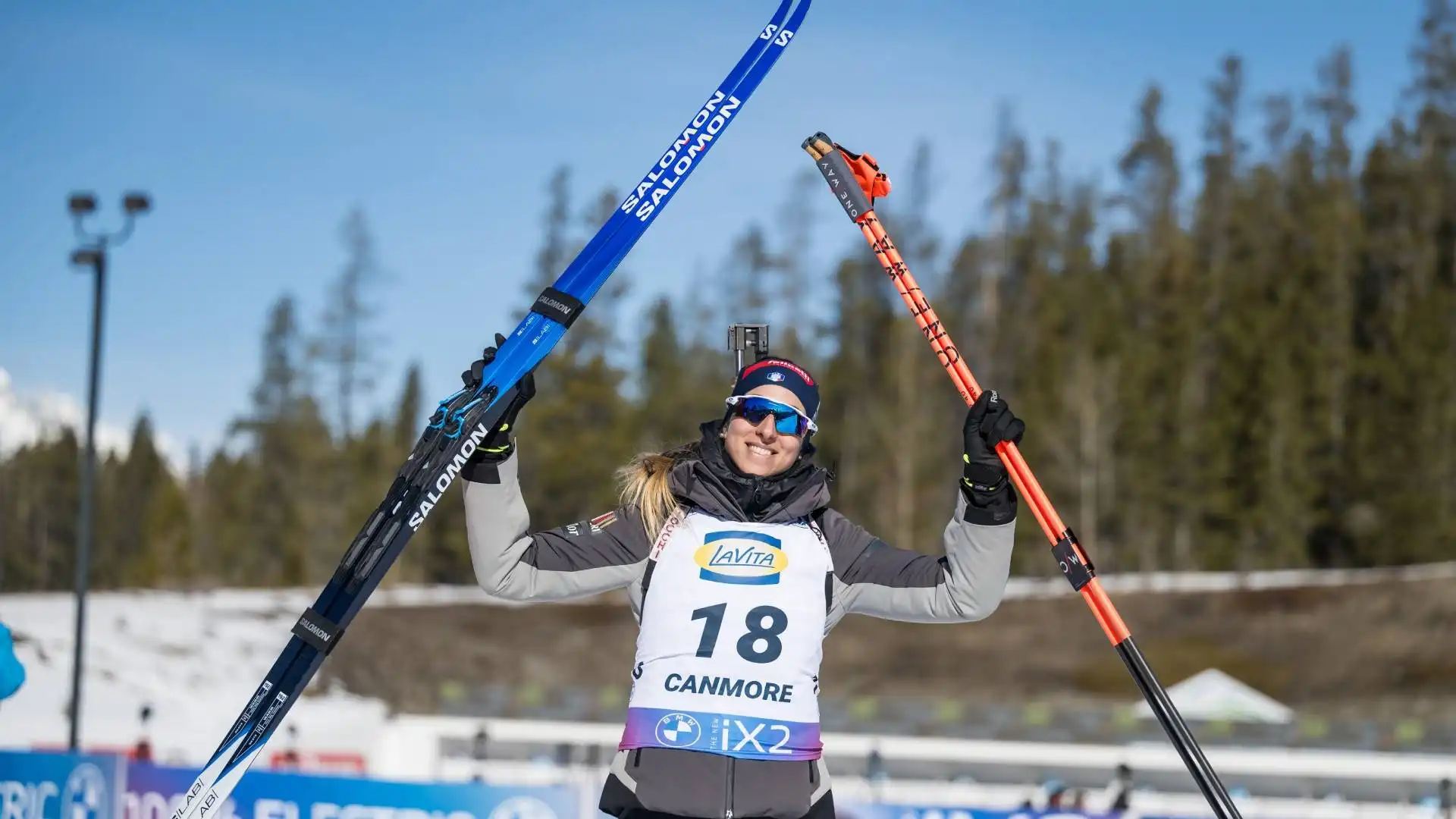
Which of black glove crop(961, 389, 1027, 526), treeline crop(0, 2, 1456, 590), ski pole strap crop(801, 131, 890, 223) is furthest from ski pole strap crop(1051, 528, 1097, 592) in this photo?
treeline crop(0, 2, 1456, 590)

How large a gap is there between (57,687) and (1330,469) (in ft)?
136

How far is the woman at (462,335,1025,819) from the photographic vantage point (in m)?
3.50

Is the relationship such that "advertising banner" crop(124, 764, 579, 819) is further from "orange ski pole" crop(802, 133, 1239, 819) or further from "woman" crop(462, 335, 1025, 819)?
"woman" crop(462, 335, 1025, 819)

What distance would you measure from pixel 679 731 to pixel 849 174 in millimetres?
2177

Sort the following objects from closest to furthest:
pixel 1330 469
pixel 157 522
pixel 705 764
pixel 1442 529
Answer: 1. pixel 705 764
2. pixel 1442 529
3. pixel 1330 469
4. pixel 157 522

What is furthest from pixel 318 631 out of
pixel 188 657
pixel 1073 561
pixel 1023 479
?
pixel 188 657

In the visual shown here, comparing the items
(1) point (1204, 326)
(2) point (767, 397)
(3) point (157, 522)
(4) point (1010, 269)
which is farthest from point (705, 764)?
(3) point (157, 522)

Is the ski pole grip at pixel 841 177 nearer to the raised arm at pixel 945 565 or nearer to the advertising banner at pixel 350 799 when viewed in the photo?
the raised arm at pixel 945 565

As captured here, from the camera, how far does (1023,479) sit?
4617mm

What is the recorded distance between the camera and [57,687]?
112ft

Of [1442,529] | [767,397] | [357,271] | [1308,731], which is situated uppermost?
[357,271]

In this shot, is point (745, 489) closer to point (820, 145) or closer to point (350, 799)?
point (820, 145)

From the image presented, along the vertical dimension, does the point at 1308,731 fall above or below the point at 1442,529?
below

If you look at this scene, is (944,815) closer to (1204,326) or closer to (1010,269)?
(1204,326)
